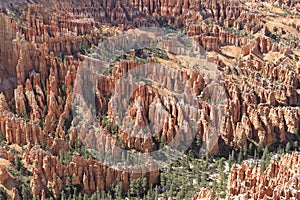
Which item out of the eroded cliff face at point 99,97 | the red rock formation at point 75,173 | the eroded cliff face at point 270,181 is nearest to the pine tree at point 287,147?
the eroded cliff face at point 99,97

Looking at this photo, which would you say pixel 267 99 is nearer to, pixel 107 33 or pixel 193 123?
pixel 193 123

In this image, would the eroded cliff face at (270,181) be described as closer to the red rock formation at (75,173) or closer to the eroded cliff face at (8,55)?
the red rock formation at (75,173)

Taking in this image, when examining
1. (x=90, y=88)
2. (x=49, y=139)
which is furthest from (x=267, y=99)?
(x=49, y=139)

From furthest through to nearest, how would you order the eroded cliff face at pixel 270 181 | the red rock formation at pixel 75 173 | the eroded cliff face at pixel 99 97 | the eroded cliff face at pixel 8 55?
the eroded cliff face at pixel 8 55, the eroded cliff face at pixel 99 97, the red rock formation at pixel 75 173, the eroded cliff face at pixel 270 181

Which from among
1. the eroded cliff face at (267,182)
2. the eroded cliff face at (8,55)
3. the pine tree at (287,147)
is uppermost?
the eroded cliff face at (8,55)

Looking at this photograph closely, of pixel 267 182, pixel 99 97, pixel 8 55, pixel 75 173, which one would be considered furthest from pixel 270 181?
pixel 8 55

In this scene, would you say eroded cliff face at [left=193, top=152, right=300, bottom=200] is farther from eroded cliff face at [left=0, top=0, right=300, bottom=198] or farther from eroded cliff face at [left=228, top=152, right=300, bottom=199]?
eroded cliff face at [left=0, top=0, right=300, bottom=198]

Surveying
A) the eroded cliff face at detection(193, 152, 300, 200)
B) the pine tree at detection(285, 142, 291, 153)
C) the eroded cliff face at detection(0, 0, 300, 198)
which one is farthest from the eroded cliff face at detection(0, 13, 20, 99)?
the pine tree at detection(285, 142, 291, 153)

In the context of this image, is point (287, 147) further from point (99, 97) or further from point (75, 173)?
point (75, 173)

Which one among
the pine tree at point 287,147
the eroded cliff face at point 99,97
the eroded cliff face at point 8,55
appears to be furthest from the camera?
the eroded cliff face at point 8,55

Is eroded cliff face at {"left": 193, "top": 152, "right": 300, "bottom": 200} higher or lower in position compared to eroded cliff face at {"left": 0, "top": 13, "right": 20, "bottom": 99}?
lower
